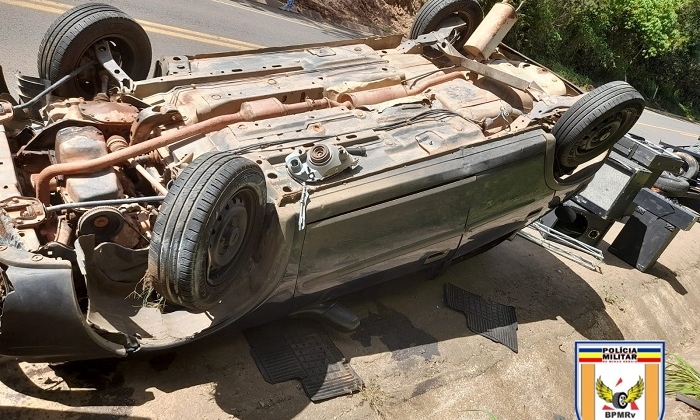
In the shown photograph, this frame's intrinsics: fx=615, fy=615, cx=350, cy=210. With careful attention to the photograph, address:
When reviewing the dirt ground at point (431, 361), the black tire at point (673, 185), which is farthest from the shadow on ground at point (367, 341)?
the black tire at point (673, 185)

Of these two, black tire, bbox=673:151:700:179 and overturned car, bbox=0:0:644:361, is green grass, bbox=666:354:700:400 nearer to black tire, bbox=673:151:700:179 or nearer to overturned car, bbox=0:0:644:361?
overturned car, bbox=0:0:644:361

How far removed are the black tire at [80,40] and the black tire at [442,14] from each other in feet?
9.58

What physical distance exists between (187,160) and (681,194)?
7527mm

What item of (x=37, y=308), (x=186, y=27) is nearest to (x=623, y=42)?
(x=186, y=27)

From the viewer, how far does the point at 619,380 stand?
130 inches

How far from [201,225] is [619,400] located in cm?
242

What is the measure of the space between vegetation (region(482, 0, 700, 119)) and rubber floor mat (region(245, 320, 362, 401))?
1255 centimetres

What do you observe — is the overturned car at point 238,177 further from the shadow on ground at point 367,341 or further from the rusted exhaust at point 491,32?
the rusted exhaust at point 491,32

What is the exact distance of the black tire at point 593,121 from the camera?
15.4ft

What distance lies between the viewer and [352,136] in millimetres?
4277

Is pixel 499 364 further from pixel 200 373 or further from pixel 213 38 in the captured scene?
pixel 213 38

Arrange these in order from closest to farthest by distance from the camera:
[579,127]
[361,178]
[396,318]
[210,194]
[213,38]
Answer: [210,194] < [361,178] < [579,127] < [396,318] < [213,38]

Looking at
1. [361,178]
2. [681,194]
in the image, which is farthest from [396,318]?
[681,194]

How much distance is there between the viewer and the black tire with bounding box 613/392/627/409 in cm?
330
